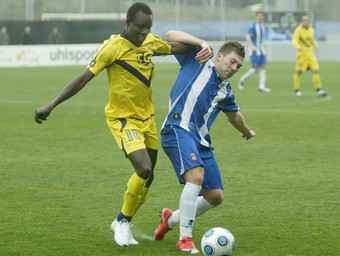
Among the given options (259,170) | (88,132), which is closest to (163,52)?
(259,170)

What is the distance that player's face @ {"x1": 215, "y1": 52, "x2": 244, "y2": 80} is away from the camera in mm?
7383

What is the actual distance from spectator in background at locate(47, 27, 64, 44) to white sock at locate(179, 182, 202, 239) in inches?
1288

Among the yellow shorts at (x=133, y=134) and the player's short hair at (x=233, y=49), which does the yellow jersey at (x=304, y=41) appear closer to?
the yellow shorts at (x=133, y=134)

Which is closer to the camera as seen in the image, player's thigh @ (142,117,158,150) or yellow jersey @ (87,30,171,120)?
yellow jersey @ (87,30,171,120)

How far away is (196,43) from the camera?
748 centimetres

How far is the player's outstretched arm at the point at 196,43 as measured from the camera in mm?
7348

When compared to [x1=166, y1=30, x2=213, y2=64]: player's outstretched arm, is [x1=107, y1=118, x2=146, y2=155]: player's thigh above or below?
below

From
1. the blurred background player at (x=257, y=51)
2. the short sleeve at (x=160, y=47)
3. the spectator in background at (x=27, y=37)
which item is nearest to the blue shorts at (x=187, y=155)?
the short sleeve at (x=160, y=47)

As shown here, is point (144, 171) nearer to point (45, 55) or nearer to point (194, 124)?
point (194, 124)

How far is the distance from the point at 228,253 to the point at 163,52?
5.98 feet

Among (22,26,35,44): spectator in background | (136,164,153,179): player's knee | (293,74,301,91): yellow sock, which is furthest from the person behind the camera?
(22,26,35,44): spectator in background

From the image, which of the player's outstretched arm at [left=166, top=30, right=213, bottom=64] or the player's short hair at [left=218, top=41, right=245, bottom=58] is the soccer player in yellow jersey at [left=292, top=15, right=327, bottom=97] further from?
the player's short hair at [left=218, top=41, right=245, bottom=58]

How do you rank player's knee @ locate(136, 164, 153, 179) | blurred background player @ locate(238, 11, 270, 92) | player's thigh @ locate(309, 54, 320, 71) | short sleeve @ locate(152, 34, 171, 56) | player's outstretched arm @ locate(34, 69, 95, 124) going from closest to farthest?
player's outstretched arm @ locate(34, 69, 95, 124) → player's knee @ locate(136, 164, 153, 179) → short sleeve @ locate(152, 34, 171, 56) → player's thigh @ locate(309, 54, 320, 71) → blurred background player @ locate(238, 11, 270, 92)

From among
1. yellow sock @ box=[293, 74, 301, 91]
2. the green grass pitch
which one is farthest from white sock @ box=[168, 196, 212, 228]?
yellow sock @ box=[293, 74, 301, 91]
